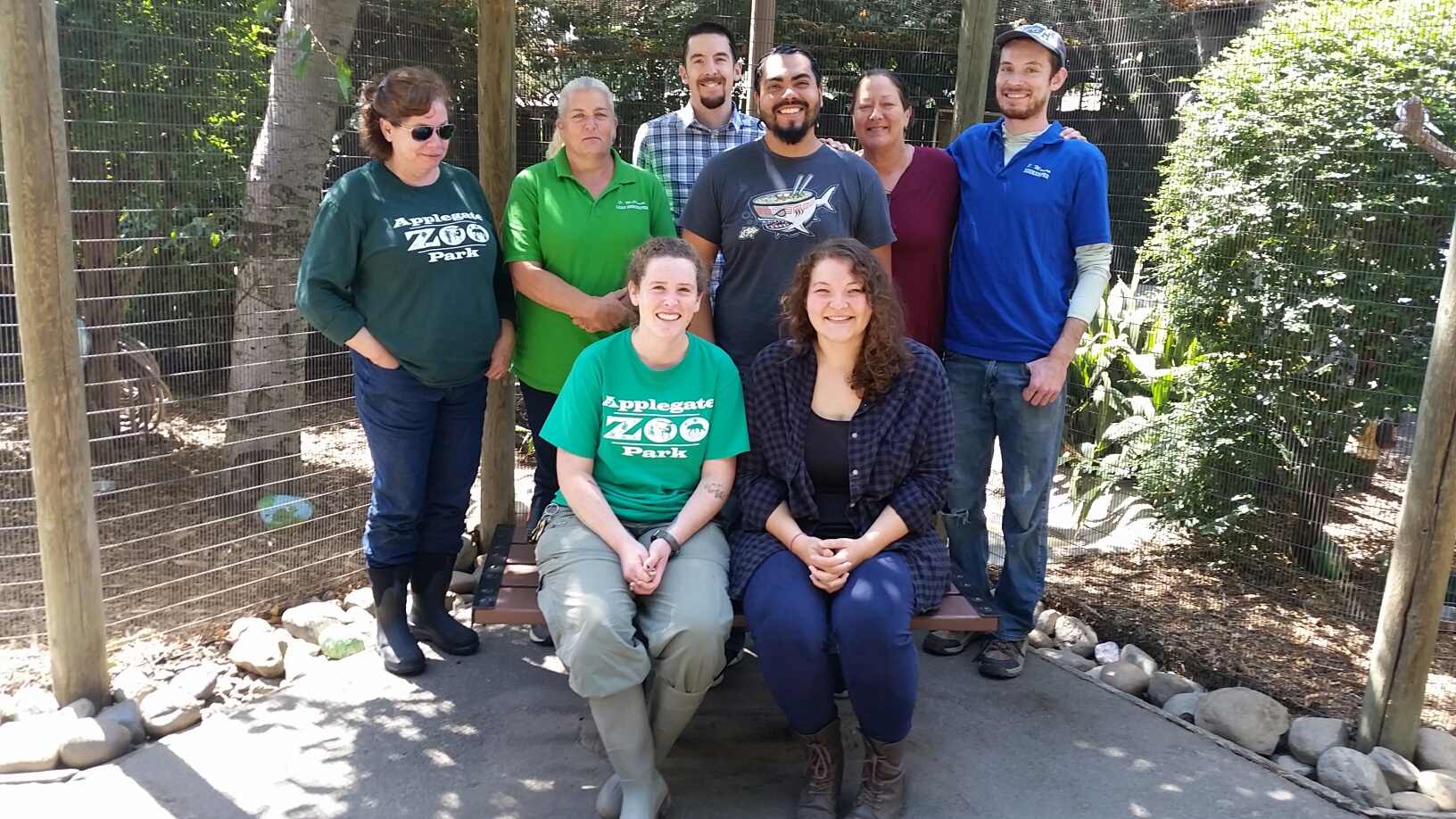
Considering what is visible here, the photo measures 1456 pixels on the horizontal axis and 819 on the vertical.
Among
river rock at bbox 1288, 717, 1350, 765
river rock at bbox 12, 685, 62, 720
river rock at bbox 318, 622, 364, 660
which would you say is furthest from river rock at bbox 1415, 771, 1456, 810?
river rock at bbox 12, 685, 62, 720

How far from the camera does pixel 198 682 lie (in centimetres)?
358

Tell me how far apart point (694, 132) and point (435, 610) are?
2.00 m

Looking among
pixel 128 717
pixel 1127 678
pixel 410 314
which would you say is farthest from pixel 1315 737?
pixel 128 717

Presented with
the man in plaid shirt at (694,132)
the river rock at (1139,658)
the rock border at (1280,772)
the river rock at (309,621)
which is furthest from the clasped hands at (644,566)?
the river rock at (1139,658)

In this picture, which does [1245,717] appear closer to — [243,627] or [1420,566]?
[1420,566]

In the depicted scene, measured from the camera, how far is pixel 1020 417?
12.1 feet

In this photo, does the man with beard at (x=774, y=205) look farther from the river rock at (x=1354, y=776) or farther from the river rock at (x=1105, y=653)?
the river rock at (x=1354, y=776)

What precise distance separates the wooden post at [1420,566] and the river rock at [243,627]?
3.83 meters

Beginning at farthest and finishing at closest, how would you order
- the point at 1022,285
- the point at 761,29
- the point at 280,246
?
the point at 280,246 < the point at 761,29 < the point at 1022,285

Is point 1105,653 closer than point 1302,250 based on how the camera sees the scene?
Yes

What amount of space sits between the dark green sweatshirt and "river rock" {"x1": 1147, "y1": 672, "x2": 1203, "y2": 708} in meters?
2.65

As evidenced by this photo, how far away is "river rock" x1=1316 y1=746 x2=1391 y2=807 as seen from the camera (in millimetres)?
3182

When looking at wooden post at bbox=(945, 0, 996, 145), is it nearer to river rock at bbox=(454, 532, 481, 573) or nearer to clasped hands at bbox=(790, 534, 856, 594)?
clasped hands at bbox=(790, 534, 856, 594)

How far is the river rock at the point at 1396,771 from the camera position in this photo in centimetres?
324
